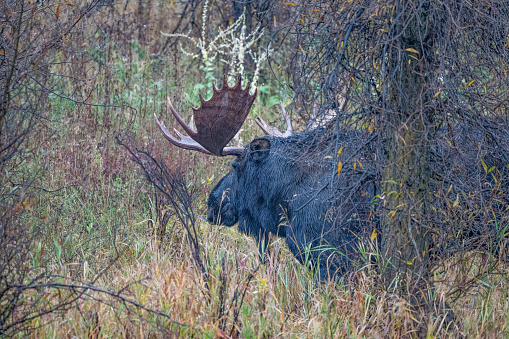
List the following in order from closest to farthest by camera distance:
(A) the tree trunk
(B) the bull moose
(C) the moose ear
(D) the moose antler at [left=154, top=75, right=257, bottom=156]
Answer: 1. (A) the tree trunk
2. (B) the bull moose
3. (D) the moose antler at [left=154, top=75, right=257, bottom=156]
4. (C) the moose ear

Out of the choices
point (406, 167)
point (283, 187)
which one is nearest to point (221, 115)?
point (283, 187)

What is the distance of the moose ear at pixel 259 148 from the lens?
502cm

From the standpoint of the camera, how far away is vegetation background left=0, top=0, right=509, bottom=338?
133 inches

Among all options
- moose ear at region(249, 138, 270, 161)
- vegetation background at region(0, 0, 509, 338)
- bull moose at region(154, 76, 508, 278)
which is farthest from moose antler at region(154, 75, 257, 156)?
vegetation background at region(0, 0, 509, 338)

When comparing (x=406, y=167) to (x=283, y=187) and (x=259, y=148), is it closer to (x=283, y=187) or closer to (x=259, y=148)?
(x=283, y=187)

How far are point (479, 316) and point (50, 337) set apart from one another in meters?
2.81

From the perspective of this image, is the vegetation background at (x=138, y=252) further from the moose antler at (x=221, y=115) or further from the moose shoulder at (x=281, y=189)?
the moose antler at (x=221, y=115)

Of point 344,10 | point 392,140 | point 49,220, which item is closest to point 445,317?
point 392,140

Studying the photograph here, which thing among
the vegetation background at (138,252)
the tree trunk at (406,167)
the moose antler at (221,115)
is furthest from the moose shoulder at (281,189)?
the tree trunk at (406,167)

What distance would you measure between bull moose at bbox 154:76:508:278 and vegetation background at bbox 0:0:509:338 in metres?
0.23

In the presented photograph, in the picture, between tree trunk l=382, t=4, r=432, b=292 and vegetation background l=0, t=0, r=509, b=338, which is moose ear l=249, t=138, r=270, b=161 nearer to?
vegetation background l=0, t=0, r=509, b=338

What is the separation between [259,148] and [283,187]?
0.45 meters

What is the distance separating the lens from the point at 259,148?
16.6 ft

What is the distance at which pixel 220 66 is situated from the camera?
33.3 feet
